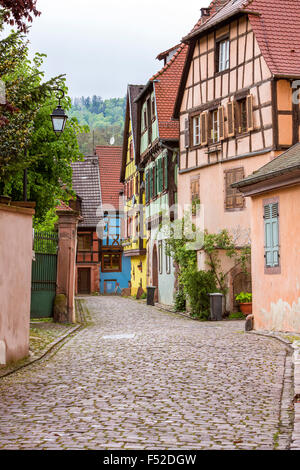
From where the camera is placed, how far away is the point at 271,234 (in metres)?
15.6

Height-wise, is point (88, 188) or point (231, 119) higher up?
point (88, 188)

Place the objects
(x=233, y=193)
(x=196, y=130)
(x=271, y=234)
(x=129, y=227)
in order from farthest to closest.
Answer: (x=129, y=227) → (x=196, y=130) → (x=233, y=193) → (x=271, y=234)

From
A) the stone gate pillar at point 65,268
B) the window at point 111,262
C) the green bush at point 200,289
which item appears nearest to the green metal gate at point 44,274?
the stone gate pillar at point 65,268

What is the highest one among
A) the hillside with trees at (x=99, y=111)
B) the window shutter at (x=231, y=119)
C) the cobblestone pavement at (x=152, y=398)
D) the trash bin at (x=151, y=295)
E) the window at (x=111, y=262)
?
the hillside with trees at (x=99, y=111)

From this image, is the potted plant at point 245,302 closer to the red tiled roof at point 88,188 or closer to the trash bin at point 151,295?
the trash bin at point 151,295

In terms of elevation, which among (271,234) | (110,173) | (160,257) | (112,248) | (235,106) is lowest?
(271,234)

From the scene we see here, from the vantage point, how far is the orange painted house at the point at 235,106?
70.7 feet

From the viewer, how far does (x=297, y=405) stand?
265 inches

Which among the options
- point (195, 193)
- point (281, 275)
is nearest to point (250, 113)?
point (195, 193)

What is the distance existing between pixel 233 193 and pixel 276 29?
5.59m

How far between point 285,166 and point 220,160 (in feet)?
31.3

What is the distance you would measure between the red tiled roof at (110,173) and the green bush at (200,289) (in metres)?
28.7

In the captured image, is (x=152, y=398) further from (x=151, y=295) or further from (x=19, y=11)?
(x=151, y=295)
